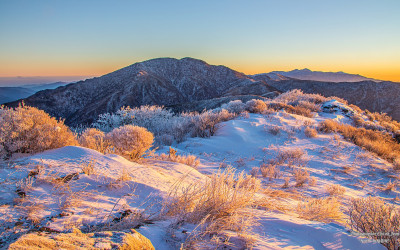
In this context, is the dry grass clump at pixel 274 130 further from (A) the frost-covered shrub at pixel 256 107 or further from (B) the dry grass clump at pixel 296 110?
(B) the dry grass clump at pixel 296 110

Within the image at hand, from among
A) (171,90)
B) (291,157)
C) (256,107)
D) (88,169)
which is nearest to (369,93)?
(171,90)

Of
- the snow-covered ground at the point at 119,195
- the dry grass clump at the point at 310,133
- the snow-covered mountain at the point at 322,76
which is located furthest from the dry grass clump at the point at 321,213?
the snow-covered mountain at the point at 322,76

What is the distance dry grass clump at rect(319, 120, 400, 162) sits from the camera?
6.65m

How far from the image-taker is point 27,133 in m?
3.66

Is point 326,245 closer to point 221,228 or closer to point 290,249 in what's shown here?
point 290,249

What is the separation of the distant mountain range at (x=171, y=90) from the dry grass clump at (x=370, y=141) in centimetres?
3146

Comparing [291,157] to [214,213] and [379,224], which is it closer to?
[379,224]

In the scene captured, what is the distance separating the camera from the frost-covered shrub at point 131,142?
15.2ft

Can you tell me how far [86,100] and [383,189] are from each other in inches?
3138

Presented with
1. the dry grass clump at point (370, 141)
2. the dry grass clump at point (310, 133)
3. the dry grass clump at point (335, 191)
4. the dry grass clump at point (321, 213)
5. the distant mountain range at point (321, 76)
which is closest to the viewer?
the dry grass clump at point (321, 213)

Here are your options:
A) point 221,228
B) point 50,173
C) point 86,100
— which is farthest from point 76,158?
point 86,100

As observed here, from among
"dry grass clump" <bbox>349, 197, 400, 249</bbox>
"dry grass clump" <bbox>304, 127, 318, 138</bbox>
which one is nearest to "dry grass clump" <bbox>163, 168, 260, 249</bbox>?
"dry grass clump" <bbox>349, 197, 400, 249</bbox>

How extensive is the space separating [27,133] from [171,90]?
72.8m

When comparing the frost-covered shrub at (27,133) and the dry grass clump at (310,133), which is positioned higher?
the frost-covered shrub at (27,133)
